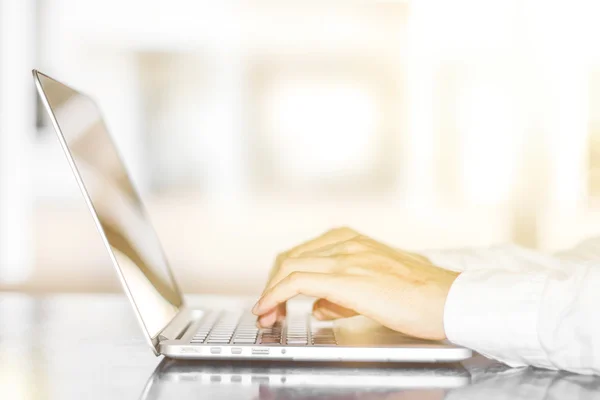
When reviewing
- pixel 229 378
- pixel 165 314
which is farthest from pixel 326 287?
pixel 165 314

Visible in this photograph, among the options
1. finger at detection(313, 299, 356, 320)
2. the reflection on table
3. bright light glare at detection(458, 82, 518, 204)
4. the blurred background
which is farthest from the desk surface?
bright light glare at detection(458, 82, 518, 204)

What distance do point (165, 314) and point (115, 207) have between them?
6.9 inches

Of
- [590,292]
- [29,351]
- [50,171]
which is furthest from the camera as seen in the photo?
[50,171]

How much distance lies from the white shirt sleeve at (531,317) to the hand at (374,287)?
27mm

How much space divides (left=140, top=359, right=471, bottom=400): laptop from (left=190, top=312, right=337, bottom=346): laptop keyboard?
26mm

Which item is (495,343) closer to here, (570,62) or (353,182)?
(353,182)

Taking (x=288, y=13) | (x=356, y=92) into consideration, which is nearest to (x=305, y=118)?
(x=356, y=92)

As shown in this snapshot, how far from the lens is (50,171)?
8.72ft

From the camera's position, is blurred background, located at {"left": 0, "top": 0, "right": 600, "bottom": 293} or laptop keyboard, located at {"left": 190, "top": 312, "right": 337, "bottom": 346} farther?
blurred background, located at {"left": 0, "top": 0, "right": 600, "bottom": 293}

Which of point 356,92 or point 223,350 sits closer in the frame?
point 223,350

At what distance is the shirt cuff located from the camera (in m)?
0.81

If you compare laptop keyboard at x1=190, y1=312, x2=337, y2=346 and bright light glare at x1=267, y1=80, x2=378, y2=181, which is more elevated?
bright light glare at x1=267, y1=80, x2=378, y2=181

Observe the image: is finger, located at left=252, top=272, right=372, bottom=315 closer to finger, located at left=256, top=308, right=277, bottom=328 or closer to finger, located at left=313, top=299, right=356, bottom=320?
finger, located at left=256, top=308, right=277, bottom=328

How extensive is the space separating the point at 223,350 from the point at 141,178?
1.92 meters
